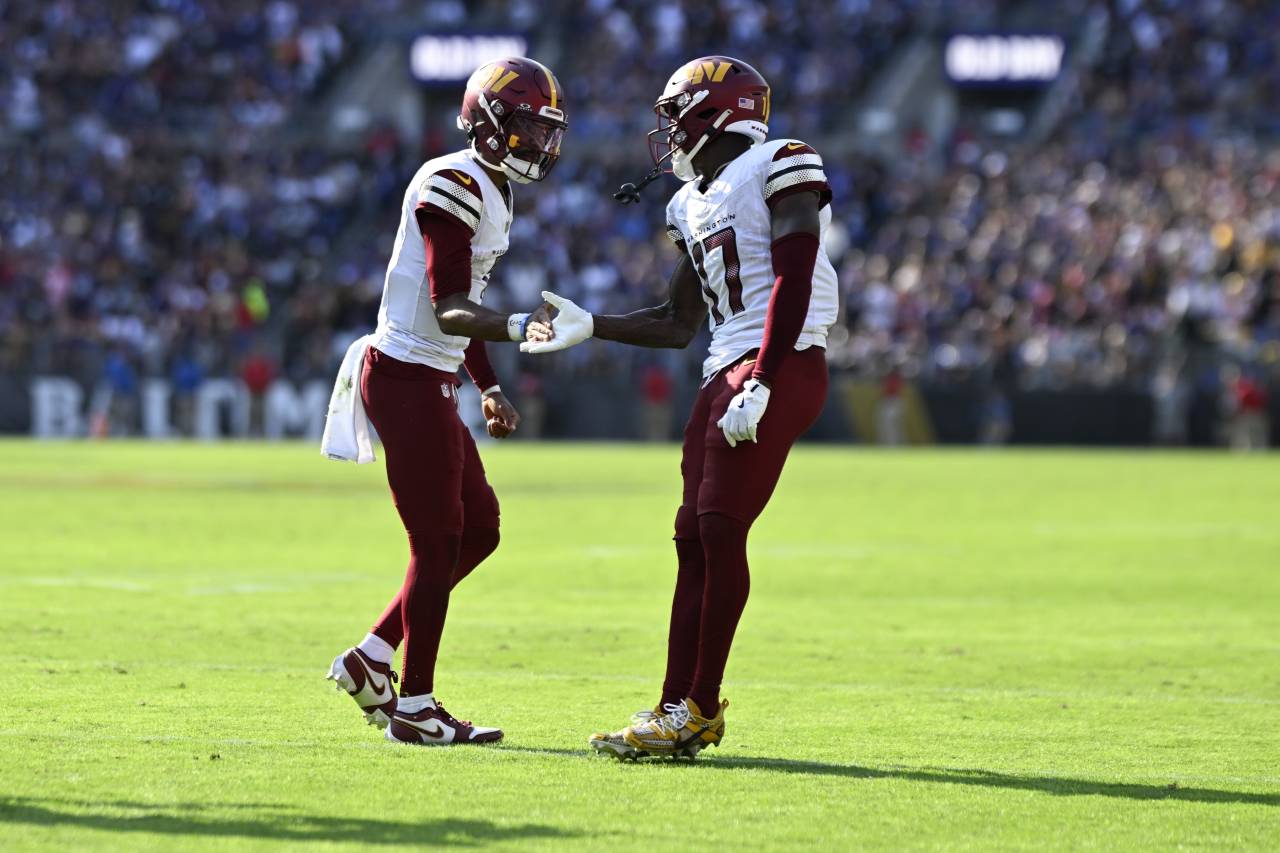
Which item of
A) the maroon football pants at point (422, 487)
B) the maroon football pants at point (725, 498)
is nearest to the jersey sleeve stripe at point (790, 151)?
the maroon football pants at point (725, 498)

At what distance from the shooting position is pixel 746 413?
249 inches

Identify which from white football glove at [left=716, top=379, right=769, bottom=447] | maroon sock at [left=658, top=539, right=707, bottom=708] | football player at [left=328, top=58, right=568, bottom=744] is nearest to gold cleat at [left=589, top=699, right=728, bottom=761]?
maroon sock at [left=658, top=539, right=707, bottom=708]

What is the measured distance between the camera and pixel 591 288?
122 feet

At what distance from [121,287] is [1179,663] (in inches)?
1283

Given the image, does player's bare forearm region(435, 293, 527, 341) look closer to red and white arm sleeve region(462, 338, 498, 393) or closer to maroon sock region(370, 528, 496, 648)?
red and white arm sleeve region(462, 338, 498, 393)

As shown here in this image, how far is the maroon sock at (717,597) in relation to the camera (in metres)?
6.45

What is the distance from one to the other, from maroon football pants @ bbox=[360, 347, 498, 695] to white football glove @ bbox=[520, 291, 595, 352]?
623mm

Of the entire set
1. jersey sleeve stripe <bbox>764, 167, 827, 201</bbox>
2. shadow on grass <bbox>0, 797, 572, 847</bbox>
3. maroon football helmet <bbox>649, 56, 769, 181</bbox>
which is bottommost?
shadow on grass <bbox>0, 797, 572, 847</bbox>

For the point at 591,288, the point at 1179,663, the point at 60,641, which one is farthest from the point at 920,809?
the point at 591,288

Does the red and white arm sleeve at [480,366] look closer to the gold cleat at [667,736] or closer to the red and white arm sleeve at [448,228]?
the red and white arm sleeve at [448,228]

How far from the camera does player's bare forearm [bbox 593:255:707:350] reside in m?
6.49

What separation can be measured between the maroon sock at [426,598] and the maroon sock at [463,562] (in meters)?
0.13

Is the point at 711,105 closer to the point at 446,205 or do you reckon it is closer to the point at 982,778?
the point at 446,205

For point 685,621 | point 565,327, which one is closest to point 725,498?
point 685,621
